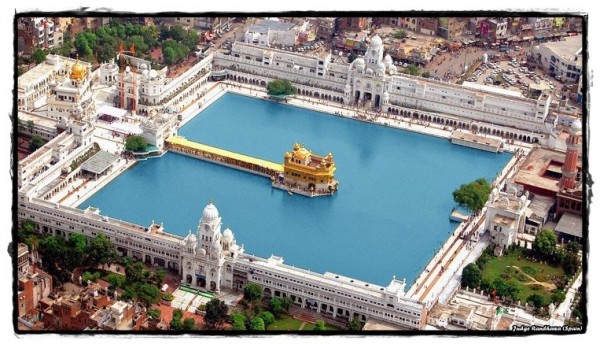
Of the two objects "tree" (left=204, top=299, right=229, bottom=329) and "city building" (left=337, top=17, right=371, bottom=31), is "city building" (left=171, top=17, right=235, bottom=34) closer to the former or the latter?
"city building" (left=337, top=17, right=371, bottom=31)

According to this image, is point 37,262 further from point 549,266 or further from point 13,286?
point 549,266

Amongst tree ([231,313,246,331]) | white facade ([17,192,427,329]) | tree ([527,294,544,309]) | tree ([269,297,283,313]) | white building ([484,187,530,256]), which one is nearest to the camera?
tree ([231,313,246,331])

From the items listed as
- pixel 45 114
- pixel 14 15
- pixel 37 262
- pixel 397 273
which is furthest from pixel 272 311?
pixel 45 114

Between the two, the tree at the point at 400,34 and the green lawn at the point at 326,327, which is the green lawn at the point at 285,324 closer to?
the green lawn at the point at 326,327

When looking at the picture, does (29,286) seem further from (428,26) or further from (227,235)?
(428,26)

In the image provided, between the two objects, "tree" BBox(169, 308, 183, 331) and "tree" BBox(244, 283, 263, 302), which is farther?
"tree" BBox(244, 283, 263, 302)

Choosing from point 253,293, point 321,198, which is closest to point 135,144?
point 321,198

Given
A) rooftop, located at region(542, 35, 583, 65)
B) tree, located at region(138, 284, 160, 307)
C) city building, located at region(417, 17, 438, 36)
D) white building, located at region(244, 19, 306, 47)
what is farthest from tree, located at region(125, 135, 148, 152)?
rooftop, located at region(542, 35, 583, 65)
